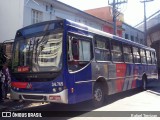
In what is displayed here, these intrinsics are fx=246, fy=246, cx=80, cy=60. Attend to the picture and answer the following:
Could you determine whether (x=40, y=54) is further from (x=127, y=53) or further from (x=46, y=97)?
(x=127, y=53)

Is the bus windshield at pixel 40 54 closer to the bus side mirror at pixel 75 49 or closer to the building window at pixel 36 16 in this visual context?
the bus side mirror at pixel 75 49

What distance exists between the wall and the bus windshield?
6737 millimetres

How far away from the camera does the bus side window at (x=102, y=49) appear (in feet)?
29.8

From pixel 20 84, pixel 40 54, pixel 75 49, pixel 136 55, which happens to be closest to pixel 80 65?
pixel 75 49

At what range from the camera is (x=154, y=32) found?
111ft

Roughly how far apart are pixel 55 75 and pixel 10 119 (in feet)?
6.22

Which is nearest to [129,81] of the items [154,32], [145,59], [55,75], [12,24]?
[145,59]

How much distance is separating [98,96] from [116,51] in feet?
8.63

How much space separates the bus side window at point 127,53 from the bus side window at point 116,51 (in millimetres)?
557

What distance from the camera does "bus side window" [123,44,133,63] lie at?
11.7 m

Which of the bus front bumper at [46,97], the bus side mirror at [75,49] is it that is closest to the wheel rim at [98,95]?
the bus side mirror at [75,49]

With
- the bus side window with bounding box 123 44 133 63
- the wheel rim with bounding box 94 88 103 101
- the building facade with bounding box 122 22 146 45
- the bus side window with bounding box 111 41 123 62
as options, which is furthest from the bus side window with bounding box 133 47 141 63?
the building facade with bounding box 122 22 146 45

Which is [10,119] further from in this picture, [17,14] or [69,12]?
[69,12]

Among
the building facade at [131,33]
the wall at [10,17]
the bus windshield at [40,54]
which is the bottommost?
the bus windshield at [40,54]
